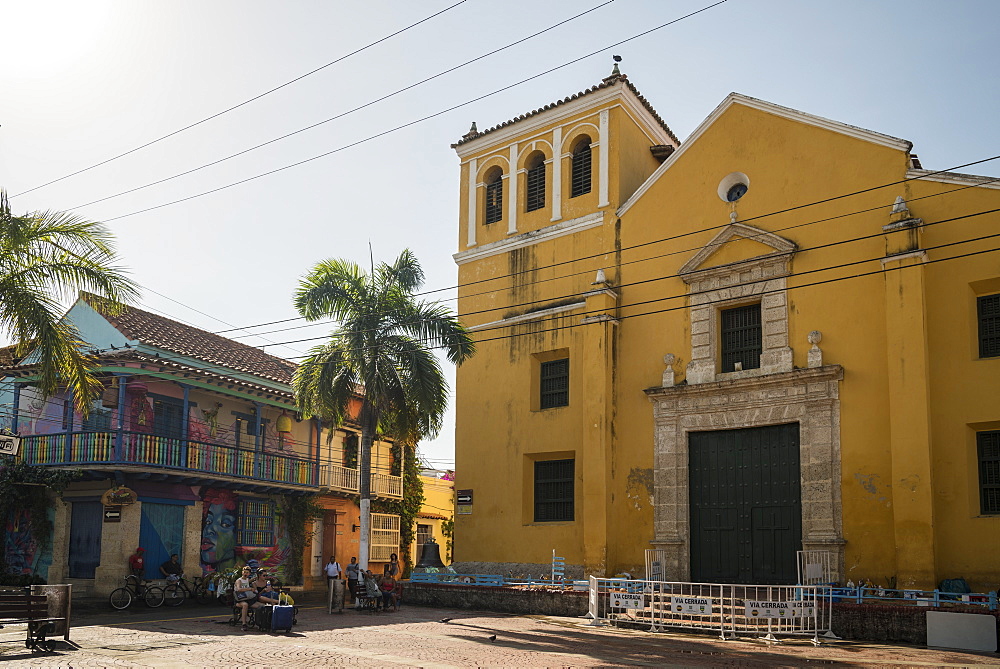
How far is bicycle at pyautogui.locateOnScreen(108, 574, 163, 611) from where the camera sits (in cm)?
2202

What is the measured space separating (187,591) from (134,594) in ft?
5.04

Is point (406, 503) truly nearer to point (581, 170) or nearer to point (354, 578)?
point (354, 578)

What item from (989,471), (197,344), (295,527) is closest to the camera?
(989,471)

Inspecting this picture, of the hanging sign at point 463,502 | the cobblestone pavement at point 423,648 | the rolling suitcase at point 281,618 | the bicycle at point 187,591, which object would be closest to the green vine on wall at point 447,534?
the hanging sign at point 463,502

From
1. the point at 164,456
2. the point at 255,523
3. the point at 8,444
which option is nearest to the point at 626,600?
the point at 8,444

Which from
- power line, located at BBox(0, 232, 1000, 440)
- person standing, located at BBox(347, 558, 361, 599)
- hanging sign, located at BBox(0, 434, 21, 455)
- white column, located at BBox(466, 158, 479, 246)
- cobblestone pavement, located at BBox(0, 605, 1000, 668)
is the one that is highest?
white column, located at BBox(466, 158, 479, 246)

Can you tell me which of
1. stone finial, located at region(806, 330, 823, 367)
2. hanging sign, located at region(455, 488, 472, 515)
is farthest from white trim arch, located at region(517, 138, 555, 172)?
stone finial, located at region(806, 330, 823, 367)

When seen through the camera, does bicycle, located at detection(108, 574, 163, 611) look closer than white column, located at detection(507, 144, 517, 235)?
Yes

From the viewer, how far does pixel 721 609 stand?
54.0ft

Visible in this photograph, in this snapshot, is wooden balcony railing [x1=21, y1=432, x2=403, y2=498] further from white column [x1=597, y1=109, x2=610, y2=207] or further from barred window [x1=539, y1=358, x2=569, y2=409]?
white column [x1=597, y1=109, x2=610, y2=207]

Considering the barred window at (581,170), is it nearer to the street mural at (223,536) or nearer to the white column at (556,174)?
the white column at (556,174)

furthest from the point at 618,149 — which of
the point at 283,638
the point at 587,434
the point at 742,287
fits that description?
the point at 283,638

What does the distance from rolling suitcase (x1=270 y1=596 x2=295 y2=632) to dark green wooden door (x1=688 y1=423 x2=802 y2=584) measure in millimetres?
9178

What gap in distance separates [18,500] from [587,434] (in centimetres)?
1518
